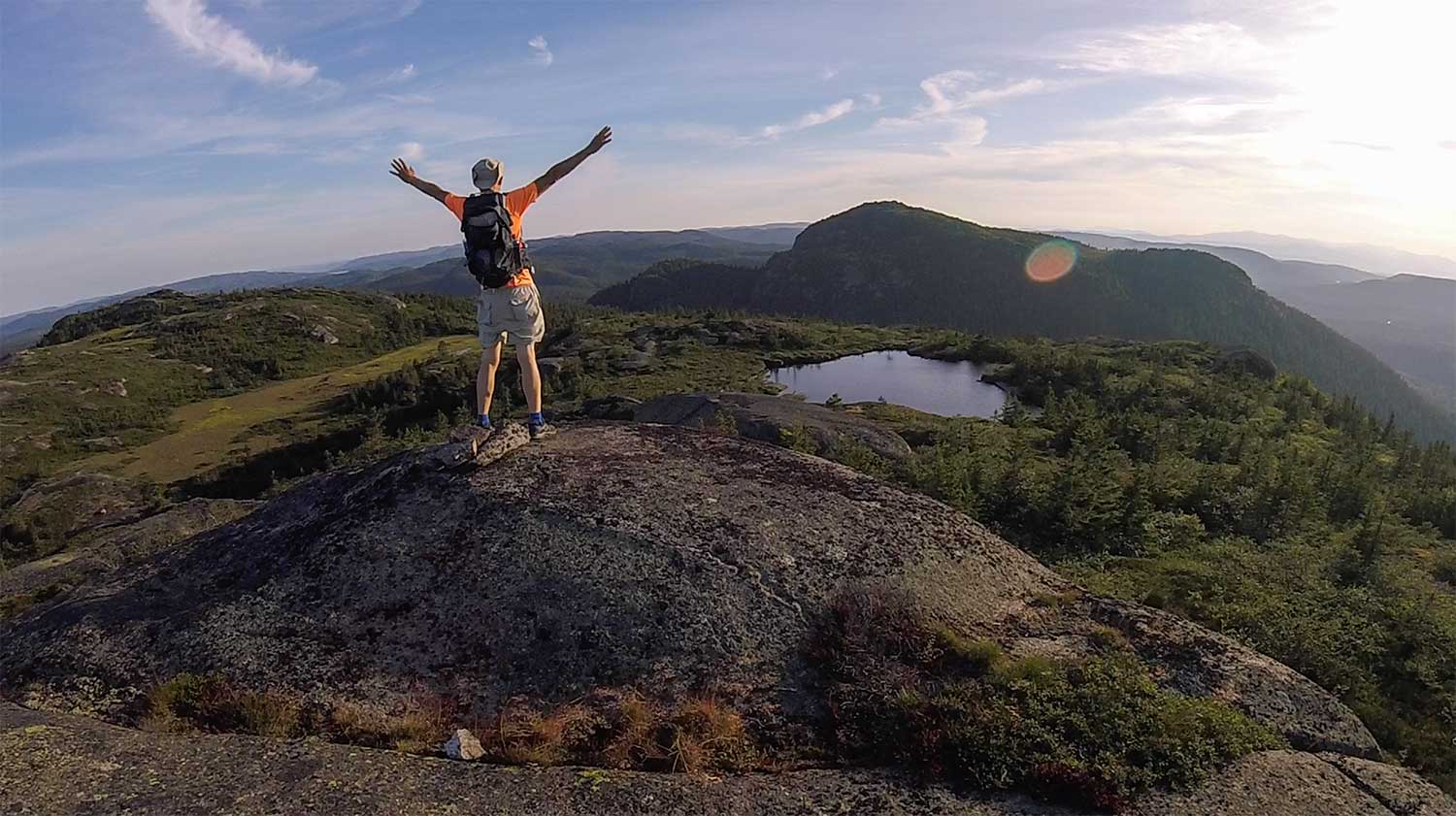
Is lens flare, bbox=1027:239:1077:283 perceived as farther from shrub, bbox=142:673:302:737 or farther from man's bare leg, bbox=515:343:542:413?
shrub, bbox=142:673:302:737

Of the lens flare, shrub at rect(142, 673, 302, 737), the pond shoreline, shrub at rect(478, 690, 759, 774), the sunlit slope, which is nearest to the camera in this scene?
shrub at rect(478, 690, 759, 774)

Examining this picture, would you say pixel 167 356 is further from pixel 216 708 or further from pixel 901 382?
pixel 216 708

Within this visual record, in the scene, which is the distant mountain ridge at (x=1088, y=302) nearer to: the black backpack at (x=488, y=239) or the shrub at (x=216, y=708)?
the black backpack at (x=488, y=239)

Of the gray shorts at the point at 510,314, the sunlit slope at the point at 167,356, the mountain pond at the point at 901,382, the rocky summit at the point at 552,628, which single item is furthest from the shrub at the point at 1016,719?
the sunlit slope at the point at 167,356

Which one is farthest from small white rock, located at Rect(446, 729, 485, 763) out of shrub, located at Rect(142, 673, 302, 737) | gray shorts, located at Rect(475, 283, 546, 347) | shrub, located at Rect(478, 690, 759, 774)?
gray shorts, located at Rect(475, 283, 546, 347)

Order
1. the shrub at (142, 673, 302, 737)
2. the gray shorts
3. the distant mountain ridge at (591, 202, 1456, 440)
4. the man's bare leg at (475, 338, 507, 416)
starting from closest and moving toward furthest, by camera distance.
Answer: the shrub at (142, 673, 302, 737), the gray shorts, the man's bare leg at (475, 338, 507, 416), the distant mountain ridge at (591, 202, 1456, 440)

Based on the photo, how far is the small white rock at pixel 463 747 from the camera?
6398mm

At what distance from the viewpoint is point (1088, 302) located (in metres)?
160

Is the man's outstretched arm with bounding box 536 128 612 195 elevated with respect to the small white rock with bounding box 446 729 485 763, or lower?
elevated

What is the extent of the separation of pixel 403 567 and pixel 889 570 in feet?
18.6

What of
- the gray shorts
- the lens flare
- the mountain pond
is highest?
the lens flare

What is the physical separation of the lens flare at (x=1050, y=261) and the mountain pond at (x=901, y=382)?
133 metres

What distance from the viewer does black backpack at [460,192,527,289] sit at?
9.50m

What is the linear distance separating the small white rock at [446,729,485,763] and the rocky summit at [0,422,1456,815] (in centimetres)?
19
